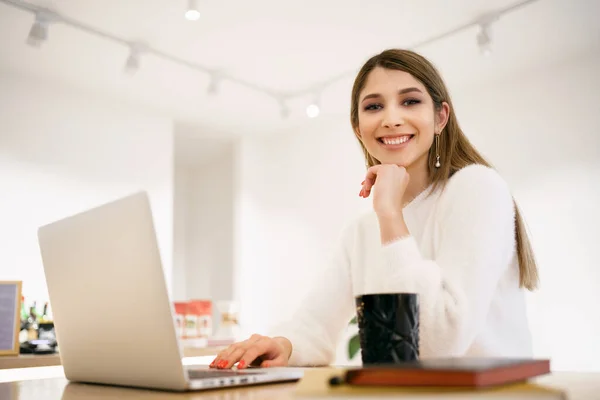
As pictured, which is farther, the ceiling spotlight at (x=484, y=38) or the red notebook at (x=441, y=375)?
the ceiling spotlight at (x=484, y=38)

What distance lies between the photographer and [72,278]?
0.88 meters

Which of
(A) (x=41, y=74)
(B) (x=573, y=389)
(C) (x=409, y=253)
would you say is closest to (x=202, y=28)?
(A) (x=41, y=74)

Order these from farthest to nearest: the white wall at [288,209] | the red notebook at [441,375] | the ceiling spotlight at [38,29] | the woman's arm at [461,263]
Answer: the white wall at [288,209] → the ceiling spotlight at [38,29] → the woman's arm at [461,263] → the red notebook at [441,375]

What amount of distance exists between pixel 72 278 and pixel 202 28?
265 cm

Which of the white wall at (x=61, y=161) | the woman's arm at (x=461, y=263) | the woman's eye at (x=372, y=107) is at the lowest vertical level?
the woman's arm at (x=461, y=263)

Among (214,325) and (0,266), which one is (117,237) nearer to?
(0,266)

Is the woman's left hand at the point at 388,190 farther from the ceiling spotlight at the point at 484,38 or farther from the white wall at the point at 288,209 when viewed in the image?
the white wall at the point at 288,209

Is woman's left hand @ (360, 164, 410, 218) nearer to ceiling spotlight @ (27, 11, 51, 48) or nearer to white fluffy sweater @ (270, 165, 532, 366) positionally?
white fluffy sweater @ (270, 165, 532, 366)

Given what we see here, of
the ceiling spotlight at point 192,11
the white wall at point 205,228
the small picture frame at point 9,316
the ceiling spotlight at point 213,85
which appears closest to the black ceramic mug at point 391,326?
the small picture frame at point 9,316

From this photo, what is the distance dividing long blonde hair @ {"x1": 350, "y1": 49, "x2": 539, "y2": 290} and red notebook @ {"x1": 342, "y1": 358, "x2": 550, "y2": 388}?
0.80 metres

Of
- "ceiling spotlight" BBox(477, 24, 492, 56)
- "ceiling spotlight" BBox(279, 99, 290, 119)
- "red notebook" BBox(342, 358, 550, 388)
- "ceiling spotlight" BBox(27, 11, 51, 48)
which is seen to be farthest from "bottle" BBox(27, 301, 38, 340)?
"red notebook" BBox(342, 358, 550, 388)

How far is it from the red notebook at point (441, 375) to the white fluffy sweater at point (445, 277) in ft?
1.57

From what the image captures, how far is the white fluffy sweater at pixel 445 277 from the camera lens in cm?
94

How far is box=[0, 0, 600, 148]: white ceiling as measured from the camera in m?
3.09
